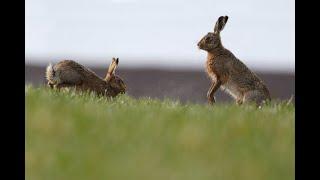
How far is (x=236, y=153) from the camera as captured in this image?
424 cm

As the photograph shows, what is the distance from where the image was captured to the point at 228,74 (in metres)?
8.68

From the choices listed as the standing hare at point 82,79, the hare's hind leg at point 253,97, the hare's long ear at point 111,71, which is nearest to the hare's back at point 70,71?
the standing hare at point 82,79

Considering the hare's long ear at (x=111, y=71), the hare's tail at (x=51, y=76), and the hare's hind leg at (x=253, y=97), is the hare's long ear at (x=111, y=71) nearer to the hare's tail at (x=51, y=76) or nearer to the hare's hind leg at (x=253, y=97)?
the hare's tail at (x=51, y=76)

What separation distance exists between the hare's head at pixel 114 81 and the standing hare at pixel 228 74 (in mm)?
1292

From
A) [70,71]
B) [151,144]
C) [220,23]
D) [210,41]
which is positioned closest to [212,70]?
[210,41]

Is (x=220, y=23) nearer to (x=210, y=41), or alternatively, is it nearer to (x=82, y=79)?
(x=210, y=41)

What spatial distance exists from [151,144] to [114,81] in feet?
15.7

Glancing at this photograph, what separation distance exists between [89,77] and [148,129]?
4256 mm

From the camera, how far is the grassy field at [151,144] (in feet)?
12.9
